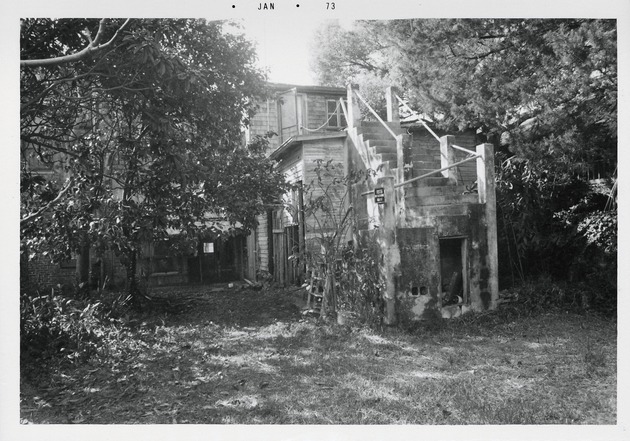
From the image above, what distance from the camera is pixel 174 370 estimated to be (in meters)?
6.27

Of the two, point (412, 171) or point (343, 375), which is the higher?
point (412, 171)

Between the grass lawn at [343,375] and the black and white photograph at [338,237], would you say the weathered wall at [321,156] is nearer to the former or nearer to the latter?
the black and white photograph at [338,237]

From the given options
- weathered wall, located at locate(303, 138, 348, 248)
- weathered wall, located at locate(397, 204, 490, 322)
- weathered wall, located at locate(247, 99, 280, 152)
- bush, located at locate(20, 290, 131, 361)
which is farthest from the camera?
weathered wall, located at locate(247, 99, 280, 152)

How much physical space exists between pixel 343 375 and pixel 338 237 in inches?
136

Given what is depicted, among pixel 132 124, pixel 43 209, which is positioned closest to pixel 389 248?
pixel 132 124

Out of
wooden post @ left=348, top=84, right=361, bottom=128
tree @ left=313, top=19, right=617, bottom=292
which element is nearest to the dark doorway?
wooden post @ left=348, top=84, right=361, bottom=128

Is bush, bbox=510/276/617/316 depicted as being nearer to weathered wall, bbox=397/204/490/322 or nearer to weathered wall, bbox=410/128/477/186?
weathered wall, bbox=397/204/490/322

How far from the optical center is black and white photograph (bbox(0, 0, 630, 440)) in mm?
4617

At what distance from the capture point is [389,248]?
8.02 m

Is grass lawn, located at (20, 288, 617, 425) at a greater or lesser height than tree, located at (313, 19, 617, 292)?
lesser

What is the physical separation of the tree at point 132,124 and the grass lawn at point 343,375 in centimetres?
209

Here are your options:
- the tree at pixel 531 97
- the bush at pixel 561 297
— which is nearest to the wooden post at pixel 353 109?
the tree at pixel 531 97

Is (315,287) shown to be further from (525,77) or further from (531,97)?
(525,77)

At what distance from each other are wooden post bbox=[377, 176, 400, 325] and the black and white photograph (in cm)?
4
